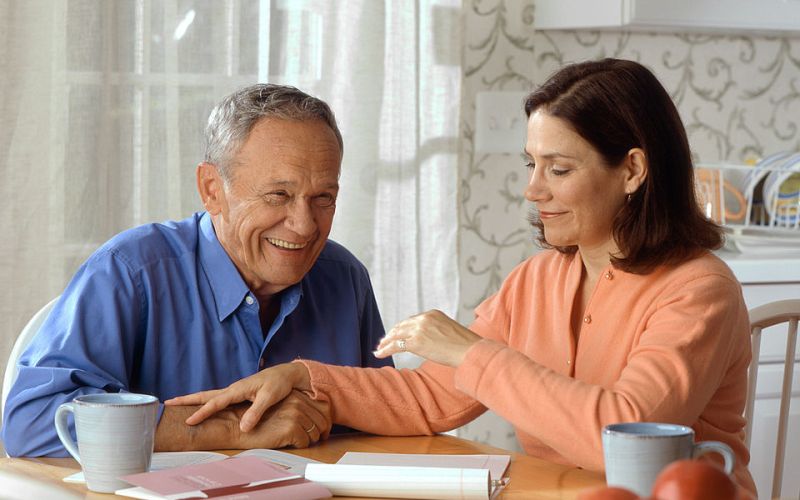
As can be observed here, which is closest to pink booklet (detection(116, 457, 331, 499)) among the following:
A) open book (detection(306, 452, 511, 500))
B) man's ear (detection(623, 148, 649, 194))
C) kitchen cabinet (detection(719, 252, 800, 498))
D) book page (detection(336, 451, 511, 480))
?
open book (detection(306, 452, 511, 500))

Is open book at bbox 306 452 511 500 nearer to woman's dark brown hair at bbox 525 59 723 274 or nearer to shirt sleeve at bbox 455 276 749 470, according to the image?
shirt sleeve at bbox 455 276 749 470

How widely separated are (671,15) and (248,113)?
159 centimetres

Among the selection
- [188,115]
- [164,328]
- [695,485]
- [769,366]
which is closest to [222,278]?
[164,328]

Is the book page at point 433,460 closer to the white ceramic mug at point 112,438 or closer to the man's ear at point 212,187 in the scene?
the white ceramic mug at point 112,438

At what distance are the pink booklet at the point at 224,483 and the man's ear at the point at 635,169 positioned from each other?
0.71 metres

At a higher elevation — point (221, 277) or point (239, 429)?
point (221, 277)

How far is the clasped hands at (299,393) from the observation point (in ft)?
4.66

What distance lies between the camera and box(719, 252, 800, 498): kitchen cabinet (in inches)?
105

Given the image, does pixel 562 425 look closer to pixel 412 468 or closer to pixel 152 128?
pixel 412 468

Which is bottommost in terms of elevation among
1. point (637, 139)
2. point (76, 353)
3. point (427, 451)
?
point (427, 451)

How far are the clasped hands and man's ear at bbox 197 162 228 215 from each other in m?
0.31

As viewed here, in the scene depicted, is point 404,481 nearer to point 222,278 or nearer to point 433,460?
Answer: point 433,460

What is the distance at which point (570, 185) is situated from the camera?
1.61m

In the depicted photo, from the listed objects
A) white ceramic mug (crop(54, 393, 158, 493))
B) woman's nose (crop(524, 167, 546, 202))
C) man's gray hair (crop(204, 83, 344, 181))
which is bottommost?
white ceramic mug (crop(54, 393, 158, 493))
